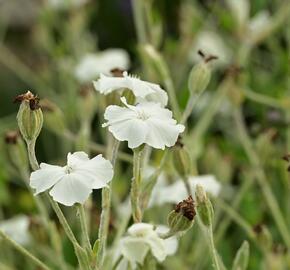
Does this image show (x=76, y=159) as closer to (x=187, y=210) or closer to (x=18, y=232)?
(x=187, y=210)

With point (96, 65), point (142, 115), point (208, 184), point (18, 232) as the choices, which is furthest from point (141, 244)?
point (96, 65)

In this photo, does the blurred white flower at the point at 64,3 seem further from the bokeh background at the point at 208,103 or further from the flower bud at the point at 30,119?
the flower bud at the point at 30,119

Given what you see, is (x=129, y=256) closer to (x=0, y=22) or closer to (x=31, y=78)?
(x=31, y=78)

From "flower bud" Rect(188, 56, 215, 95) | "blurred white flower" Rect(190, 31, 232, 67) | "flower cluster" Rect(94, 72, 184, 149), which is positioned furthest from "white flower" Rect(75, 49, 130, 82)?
"flower cluster" Rect(94, 72, 184, 149)

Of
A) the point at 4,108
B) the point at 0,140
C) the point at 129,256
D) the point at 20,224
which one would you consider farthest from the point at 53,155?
the point at 129,256

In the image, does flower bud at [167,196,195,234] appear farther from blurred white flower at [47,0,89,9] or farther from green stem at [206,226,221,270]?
blurred white flower at [47,0,89,9]

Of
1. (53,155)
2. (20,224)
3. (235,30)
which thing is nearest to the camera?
(20,224)

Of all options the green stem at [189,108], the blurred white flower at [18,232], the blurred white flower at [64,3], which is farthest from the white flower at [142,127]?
the blurred white flower at [64,3]
